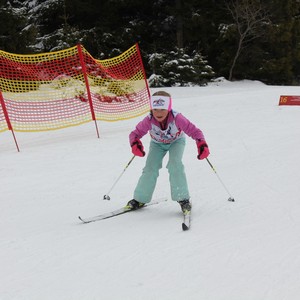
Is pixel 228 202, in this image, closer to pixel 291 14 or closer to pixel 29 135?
pixel 29 135

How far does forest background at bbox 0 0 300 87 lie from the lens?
18453 millimetres

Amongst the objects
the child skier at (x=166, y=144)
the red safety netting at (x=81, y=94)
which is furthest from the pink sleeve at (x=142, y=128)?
the red safety netting at (x=81, y=94)

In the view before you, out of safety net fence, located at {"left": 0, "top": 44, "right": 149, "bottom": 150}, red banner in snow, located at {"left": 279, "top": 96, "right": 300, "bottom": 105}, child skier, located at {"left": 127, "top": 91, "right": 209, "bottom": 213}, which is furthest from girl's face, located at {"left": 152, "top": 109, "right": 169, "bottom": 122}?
red banner in snow, located at {"left": 279, "top": 96, "right": 300, "bottom": 105}

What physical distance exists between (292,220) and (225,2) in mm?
17418

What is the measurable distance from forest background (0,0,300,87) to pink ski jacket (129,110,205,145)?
519 inches

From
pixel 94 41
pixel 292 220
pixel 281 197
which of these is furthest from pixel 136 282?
pixel 94 41

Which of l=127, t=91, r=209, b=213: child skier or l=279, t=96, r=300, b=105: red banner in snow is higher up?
l=127, t=91, r=209, b=213: child skier

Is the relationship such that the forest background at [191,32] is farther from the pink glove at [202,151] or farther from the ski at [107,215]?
the pink glove at [202,151]

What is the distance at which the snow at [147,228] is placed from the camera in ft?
9.43

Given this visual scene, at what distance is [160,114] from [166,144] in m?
0.44

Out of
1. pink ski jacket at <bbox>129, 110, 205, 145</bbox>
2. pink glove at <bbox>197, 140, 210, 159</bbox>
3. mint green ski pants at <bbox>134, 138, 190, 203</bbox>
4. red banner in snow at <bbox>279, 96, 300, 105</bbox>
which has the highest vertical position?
pink ski jacket at <bbox>129, 110, 205, 145</bbox>

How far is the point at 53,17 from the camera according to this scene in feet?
70.0

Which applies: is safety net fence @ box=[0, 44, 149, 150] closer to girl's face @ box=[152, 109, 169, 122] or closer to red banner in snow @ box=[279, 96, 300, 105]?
red banner in snow @ box=[279, 96, 300, 105]

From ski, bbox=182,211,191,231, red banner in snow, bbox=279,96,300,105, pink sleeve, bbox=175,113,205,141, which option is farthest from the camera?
red banner in snow, bbox=279,96,300,105
